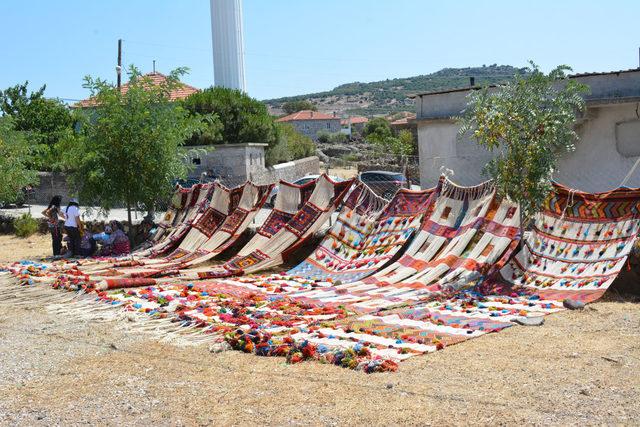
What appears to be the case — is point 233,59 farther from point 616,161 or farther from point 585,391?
point 585,391

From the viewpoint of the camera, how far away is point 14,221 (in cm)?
2181

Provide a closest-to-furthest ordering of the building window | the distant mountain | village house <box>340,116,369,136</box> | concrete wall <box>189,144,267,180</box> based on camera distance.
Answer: the building window → concrete wall <box>189,144,267,180</box> → village house <box>340,116,369,136</box> → the distant mountain

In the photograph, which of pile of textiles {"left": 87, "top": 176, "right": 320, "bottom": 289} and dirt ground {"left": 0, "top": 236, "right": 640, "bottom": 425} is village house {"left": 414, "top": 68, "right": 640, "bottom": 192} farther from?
dirt ground {"left": 0, "top": 236, "right": 640, "bottom": 425}

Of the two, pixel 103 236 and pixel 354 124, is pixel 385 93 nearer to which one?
pixel 354 124

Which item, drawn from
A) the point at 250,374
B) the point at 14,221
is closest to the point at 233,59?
the point at 14,221

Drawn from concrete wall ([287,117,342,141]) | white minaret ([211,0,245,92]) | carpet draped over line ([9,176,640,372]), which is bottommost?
carpet draped over line ([9,176,640,372])

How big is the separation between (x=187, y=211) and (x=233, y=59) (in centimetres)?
3821

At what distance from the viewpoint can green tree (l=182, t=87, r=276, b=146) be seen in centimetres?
3841

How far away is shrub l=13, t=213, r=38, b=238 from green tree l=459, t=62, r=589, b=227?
48.8 feet

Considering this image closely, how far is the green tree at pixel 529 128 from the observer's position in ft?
32.3

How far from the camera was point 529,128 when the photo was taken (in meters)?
9.97

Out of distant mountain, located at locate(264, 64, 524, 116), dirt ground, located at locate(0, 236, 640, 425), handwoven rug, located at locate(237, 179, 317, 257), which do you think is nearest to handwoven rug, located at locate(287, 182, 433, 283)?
handwoven rug, located at locate(237, 179, 317, 257)

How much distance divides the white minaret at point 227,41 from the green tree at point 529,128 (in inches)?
1729

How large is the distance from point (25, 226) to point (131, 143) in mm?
6910
